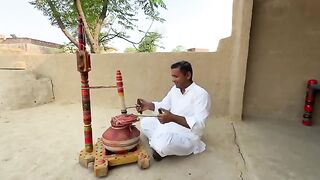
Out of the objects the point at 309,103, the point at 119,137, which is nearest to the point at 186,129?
the point at 119,137

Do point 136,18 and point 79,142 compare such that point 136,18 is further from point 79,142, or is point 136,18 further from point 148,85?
point 79,142

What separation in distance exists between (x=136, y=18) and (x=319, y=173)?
9.69 metres

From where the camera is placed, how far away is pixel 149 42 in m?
11.2

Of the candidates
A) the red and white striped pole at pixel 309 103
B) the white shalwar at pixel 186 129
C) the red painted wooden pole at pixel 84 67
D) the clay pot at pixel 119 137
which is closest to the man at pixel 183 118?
the white shalwar at pixel 186 129

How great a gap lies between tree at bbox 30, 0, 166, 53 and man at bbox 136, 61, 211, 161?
6822 millimetres

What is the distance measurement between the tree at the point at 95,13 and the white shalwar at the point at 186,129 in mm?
6841

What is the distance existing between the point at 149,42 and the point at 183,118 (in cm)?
957

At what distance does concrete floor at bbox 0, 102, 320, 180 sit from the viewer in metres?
1.90

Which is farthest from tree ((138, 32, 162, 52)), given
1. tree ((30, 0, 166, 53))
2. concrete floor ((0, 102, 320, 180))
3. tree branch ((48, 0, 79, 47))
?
concrete floor ((0, 102, 320, 180))

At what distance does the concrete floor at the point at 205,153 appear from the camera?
1.90 meters

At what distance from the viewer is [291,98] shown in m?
3.23

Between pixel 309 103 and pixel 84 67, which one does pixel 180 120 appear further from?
pixel 309 103

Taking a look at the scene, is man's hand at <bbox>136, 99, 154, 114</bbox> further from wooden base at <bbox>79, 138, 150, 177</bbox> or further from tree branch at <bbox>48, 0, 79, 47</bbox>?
tree branch at <bbox>48, 0, 79, 47</bbox>

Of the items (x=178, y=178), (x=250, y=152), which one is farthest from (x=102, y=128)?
(x=250, y=152)
